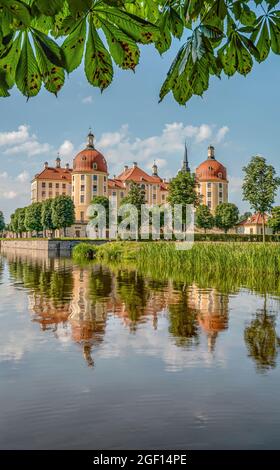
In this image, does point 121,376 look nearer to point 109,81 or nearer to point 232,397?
point 232,397

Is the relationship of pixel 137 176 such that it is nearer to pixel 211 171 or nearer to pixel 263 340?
pixel 211 171

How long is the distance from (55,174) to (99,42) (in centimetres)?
10499

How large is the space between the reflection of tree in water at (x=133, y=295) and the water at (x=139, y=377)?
0.12 metres

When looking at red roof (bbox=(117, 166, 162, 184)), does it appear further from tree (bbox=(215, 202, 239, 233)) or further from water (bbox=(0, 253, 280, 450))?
water (bbox=(0, 253, 280, 450))

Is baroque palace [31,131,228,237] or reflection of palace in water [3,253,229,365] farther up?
baroque palace [31,131,228,237]

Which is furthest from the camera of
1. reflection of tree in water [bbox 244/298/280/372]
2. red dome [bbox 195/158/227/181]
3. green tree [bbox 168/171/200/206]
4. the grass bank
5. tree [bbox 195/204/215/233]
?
red dome [bbox 195/158/227/181]

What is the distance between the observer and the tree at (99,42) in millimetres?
1479

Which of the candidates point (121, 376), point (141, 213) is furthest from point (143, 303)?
point (141, 213)

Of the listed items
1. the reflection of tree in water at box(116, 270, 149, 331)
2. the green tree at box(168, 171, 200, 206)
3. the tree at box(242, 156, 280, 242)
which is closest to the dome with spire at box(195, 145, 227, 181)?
the green tree at box(168, 171, 200, 206)

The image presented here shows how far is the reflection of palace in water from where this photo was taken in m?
8.52

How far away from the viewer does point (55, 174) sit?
10362cm

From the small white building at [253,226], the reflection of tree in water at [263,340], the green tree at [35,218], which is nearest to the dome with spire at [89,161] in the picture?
the green tree at [35,218]

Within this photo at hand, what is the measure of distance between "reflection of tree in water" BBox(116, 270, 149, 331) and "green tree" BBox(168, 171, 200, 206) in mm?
30683
